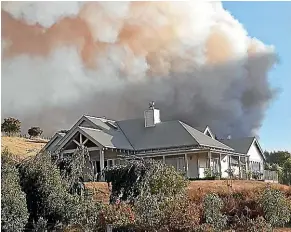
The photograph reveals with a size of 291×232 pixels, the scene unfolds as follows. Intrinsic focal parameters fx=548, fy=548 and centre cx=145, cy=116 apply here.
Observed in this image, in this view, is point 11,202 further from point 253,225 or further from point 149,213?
point 253,225

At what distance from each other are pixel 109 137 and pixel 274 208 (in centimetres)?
1286

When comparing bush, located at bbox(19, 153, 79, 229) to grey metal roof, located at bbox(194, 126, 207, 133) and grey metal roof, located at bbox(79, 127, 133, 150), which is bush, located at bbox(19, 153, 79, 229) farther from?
grey metal roof, located at bbox(194, 126, 207, 133)

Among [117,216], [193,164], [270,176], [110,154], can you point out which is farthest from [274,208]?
[270,176]

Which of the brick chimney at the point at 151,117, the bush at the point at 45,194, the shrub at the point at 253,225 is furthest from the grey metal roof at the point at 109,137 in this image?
the shrub at the point at 253,225

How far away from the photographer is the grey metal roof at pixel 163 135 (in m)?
23.3

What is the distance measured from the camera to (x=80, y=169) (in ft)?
39.1

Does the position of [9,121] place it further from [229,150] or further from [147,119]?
[229,150]

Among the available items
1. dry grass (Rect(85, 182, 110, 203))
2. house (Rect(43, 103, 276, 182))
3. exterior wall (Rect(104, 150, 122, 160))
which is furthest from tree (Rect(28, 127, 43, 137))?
dry grass (Rect(85, 182, 110, 203))

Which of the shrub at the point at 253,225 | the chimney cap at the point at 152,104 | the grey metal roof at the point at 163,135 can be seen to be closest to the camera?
the shrub at the point at 253,225

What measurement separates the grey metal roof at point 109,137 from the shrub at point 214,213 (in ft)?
36.6

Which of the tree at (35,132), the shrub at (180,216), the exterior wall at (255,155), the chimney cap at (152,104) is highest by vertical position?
the tree at (35,132)

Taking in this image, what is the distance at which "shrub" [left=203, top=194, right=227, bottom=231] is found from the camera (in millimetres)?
11188

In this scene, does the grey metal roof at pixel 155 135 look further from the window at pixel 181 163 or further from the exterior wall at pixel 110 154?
the exterior wall at pixel 110 154

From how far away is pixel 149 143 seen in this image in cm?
2408
